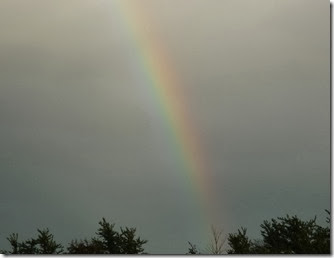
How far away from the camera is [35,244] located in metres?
21.8

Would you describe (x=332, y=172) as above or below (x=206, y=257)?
above

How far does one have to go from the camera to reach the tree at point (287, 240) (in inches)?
739

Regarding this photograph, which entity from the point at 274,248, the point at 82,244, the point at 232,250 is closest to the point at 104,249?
the point at 82,244

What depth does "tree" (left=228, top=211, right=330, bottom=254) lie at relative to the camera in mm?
18781

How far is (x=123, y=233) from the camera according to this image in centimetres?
2291

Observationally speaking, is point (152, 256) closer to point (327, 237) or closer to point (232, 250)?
point (232, 250)

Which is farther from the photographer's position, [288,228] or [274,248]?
[288,228]

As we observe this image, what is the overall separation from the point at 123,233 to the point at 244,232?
16.7ft

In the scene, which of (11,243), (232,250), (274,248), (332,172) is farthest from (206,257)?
(11,243)

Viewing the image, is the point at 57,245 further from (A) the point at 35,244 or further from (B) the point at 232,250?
(B) the point at 232,250

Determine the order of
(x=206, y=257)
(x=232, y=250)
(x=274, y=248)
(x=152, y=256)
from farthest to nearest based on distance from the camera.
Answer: (x=232, y=250) < (x=274, y=248) < (x=206, y=257) < (x=152, y=256)

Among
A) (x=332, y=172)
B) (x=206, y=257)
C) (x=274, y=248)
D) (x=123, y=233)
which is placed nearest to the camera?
(x=206, y=257)

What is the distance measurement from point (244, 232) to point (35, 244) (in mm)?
8299

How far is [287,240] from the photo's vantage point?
20.3 meters
